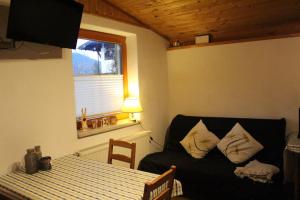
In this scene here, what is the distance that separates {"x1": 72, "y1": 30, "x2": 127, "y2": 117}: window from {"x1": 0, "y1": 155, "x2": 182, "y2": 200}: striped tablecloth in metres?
1.15

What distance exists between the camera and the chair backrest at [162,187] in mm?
1455

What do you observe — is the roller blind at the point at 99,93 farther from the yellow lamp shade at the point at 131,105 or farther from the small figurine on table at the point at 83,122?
the yellow lamp shade at the point at 131,105

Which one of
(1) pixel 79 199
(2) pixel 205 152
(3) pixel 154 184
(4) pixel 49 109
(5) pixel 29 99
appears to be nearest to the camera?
(3) pixel 154 184

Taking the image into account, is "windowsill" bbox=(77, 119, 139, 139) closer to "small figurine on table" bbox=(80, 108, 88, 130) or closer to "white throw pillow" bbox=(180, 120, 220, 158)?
"small figurine on table" bbox=(80, 108, 88, 130)

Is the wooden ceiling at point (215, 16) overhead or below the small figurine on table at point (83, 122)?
overhead

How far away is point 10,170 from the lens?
2207 millimetres

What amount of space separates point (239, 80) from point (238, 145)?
0.95 m

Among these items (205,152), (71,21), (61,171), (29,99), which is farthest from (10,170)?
(205,152)

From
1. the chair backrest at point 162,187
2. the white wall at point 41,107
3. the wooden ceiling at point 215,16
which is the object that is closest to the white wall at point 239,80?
the wooden ceiling at point 215,16

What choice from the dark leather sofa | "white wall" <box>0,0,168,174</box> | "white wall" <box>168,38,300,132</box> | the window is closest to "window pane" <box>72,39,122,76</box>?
the window

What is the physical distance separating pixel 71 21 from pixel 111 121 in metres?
1.49

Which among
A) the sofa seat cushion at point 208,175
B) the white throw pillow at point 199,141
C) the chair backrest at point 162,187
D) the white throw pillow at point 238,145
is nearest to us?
the chair backrest at point 162,187

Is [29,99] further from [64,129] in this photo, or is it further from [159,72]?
[159,72]

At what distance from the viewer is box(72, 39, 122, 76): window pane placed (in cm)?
320
